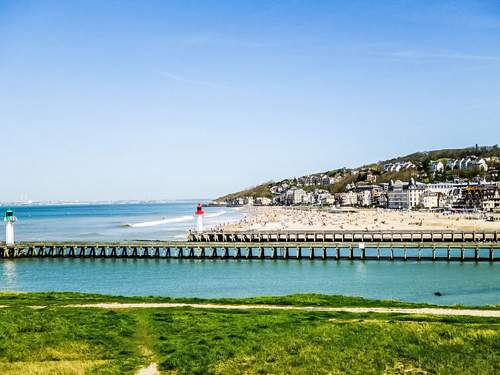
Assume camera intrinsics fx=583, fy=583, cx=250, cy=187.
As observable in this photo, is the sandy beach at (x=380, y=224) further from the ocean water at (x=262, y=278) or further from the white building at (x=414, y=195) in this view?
the white building at (x=414, y=195)

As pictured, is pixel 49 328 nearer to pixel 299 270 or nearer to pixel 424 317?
pixel 424 317

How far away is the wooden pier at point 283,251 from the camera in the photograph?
194ft

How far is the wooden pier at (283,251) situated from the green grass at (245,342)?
35802 mm

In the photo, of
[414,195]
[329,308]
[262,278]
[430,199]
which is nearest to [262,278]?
[262,278]

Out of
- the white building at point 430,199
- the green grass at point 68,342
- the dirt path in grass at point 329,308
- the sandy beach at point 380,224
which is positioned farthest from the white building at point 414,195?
the green grass at point 68,342

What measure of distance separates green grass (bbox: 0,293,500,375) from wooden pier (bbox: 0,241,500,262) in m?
35.8

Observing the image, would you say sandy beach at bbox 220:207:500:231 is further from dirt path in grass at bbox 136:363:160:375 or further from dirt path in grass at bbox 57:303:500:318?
dirt path in grass at bbox 136:363:160:375

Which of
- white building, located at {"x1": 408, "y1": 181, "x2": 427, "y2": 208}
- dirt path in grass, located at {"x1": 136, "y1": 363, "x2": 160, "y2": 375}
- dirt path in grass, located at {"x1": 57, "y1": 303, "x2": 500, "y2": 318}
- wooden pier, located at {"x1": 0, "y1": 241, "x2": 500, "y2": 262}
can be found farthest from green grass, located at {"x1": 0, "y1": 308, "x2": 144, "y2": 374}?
white building, located at {"x1": 408, "y1": 181, "x2": 427, "y2": 208}

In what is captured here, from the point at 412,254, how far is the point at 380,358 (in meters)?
49.2

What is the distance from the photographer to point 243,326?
74.2ft

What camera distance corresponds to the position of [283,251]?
67.4m

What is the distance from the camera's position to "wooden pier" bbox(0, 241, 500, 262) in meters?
59.0

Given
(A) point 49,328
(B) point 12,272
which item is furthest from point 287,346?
(B) point 12,272

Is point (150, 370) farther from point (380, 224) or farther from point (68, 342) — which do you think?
point (380, 224)
